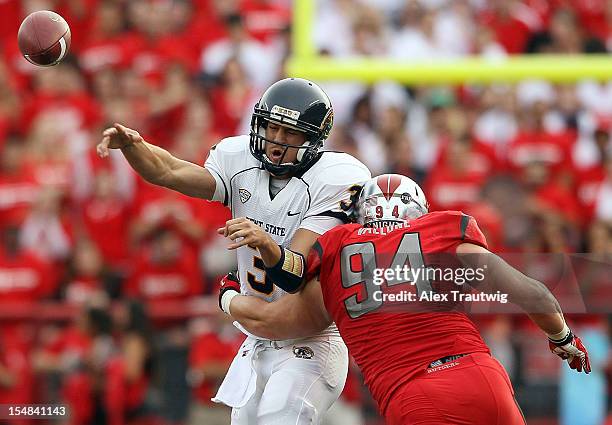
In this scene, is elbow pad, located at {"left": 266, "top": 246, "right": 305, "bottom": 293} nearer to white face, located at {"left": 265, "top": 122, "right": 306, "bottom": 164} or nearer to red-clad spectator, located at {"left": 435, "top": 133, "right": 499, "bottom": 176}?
white face, located at {"left": 265, "top": 122, "right": 306, "bottom": 164}

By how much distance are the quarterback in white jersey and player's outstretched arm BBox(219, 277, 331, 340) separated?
0.13 ft

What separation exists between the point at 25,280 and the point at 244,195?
4.22m

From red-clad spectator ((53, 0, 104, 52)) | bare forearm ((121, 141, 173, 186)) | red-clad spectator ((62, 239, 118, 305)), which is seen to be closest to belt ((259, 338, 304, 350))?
bare forearm ((121, 141, 173, 186))

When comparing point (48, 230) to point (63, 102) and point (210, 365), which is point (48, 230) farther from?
point (210, 365)

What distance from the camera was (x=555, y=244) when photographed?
349 inches

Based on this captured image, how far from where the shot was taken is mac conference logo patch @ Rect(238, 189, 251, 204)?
5.64 m

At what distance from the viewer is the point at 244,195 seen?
565cm

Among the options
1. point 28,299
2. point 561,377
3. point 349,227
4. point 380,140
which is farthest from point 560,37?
point 349,227

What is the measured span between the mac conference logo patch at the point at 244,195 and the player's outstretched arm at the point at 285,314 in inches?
17.1

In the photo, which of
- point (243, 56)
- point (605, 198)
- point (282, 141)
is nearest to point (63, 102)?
point (243, 56)

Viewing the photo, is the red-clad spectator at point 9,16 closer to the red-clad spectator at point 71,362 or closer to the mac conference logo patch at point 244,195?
the red-clad spectator at point 71,362

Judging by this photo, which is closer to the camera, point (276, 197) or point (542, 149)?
point (276, 197)

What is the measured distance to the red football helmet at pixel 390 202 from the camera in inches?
202

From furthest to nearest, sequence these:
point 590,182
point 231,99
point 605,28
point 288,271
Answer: point 605,28
point 231,99
point 590,182
point 288,271
